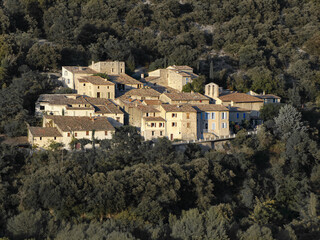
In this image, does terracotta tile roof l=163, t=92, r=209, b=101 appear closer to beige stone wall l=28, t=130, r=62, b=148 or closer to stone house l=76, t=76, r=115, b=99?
stone house l=76, t=76, r=115, b=99

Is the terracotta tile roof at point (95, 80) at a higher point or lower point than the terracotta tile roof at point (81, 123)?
higher

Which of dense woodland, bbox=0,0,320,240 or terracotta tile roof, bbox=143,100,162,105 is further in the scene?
terracotta tile roof, bbox=143,100,162,105

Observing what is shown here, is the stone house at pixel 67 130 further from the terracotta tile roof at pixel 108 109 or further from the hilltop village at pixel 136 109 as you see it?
the terracotta tile roof at pixel 108 109

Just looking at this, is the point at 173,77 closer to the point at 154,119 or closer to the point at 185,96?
the point at 185,96

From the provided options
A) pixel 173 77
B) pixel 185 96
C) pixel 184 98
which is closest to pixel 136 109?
pixel 184 98

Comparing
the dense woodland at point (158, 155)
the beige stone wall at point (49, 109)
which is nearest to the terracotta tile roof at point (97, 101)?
the beige stone wall at point (49, 109)

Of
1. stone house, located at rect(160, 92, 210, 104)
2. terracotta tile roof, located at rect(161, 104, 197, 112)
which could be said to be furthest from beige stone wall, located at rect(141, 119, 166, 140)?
stone house, located at rect(160, 92, 210, 104)
